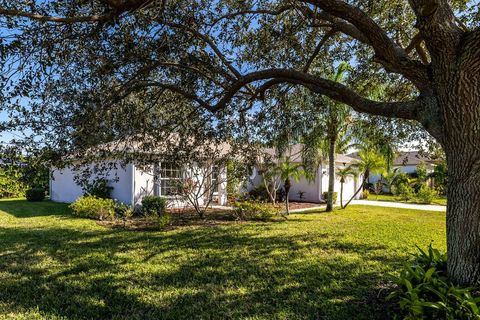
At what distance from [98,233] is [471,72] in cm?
1075

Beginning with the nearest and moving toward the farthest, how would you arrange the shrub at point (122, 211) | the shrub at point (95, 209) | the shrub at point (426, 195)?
1. the shrub at point (95, 209)
2. the shrub at point (122, 211)
3. the shrub at point (426, 195)

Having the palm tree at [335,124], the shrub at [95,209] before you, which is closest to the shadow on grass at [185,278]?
the shrub at [95,209]

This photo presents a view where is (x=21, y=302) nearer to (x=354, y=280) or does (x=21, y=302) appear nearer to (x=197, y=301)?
(x=197, y=301)

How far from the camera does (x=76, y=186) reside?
1889cm

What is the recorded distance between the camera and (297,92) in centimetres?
901

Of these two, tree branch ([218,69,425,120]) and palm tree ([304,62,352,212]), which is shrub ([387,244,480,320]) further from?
palm tree ([304,62,352,212])

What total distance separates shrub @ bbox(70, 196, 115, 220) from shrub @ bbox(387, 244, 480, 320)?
1200 cm

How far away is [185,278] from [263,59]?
18.9ft

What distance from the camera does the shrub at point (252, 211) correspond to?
13.9 meters

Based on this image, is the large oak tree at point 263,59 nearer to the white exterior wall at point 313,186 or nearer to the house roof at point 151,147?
the house roof at point 151,147

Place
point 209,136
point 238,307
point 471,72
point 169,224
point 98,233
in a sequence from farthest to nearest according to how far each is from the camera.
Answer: point 169,224, point 98,233, point 209,136, point 238,307, point 471,72

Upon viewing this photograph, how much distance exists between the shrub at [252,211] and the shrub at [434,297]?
907cm

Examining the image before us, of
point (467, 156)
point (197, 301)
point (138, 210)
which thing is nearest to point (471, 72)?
point (467, 156)

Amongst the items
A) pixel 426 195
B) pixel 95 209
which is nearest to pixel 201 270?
pixel 95 209
